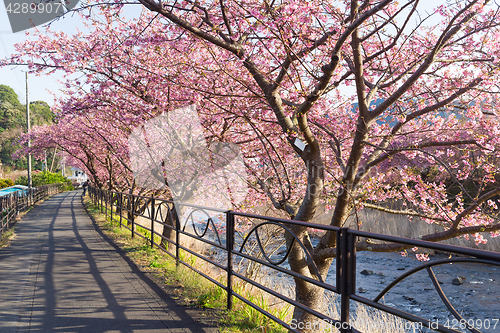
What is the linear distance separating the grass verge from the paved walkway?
0.22 meters

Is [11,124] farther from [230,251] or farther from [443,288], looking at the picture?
[230,251]

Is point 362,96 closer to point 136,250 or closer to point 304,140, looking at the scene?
point 304,140

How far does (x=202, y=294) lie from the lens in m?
4.58

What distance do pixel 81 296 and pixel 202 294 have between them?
1.67 m

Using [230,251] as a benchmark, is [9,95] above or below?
above

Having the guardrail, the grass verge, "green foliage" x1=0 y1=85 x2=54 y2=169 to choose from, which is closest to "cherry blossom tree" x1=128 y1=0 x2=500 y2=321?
the grass verge

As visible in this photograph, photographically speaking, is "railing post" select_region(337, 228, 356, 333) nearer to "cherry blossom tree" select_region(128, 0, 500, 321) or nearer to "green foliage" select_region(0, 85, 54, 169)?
"cherry blossom tree" select_region(128, 0, 500, 321)

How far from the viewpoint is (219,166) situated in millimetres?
A: 8742

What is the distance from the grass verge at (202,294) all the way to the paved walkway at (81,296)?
0.22 metres

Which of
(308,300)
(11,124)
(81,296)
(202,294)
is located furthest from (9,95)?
(308,300)

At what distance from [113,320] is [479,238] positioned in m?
5.59

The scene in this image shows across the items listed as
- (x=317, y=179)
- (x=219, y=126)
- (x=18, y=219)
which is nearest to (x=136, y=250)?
(x=219, y=126)

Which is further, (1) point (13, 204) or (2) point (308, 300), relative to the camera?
(1) point (13, 204)

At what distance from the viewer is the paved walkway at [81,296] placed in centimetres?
369
